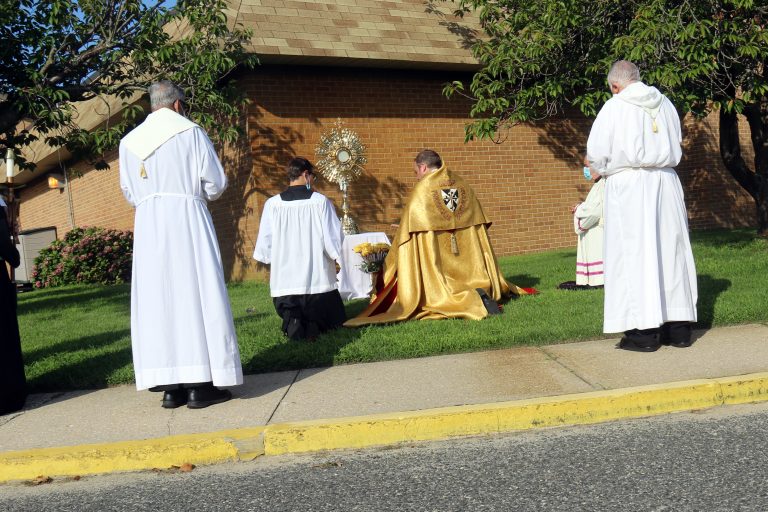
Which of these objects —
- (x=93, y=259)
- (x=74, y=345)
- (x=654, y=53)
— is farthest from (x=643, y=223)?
(x=93, y=259)

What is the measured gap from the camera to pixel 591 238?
1068cm

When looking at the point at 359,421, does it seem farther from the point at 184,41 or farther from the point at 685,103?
the point at 184,41

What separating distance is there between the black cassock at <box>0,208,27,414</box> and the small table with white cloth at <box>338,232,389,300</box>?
627cm

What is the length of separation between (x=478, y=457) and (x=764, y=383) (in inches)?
80.9

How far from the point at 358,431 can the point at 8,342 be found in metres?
2.94

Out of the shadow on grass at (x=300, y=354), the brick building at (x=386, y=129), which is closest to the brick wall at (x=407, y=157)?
the brick building at (x=386, y=129)

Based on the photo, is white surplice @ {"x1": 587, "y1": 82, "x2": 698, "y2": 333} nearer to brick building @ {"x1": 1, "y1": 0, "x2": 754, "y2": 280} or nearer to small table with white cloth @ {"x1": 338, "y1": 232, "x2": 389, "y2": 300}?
small table with white cloth @ {"x1": 338, "y1": 232, "x2": 389, "y2": 300}

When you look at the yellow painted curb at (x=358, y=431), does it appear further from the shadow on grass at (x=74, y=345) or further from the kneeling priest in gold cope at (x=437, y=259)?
the kneeling priest in gold cope at (x=437, y=259)

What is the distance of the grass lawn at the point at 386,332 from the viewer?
7.11m

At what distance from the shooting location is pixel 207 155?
596cm

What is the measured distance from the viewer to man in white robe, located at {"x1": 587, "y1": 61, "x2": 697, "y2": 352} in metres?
6.60

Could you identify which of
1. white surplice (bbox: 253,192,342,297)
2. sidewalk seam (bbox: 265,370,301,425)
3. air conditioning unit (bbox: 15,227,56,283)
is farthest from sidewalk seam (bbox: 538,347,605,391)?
air conditioning unit (bbox: 15,227,56,283)

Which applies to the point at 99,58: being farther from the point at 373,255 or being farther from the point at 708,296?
the point at 708,296

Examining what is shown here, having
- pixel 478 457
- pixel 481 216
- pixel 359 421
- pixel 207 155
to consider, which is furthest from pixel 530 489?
pixel 481 216
